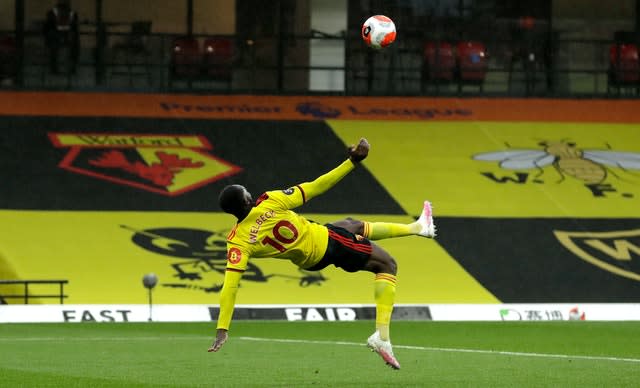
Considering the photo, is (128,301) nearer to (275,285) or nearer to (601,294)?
(275,285)

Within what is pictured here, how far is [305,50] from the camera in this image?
3453cm

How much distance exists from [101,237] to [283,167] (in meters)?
5.00

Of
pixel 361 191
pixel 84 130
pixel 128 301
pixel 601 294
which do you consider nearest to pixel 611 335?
pixel 601 294

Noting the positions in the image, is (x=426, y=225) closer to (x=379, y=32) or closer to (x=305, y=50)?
(x=379, y=32)

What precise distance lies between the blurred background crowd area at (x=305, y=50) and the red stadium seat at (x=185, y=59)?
0.08 ft

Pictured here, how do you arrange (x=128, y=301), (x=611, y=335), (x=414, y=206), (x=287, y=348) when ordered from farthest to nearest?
1. (x=414, y=206)
2. (x=128, y=301)
3. (x=611, y=335)
4. (x=287, y=348)

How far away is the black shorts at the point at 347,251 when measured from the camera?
12523 mm

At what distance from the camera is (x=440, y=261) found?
27.0 metres

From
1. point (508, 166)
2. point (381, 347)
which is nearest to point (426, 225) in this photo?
point (381, 347)

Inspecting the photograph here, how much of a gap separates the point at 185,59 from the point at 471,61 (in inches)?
275

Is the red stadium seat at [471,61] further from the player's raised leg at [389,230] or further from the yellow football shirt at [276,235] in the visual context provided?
the yellow football shirt at [276,235]

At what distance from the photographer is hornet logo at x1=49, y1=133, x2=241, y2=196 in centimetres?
2973

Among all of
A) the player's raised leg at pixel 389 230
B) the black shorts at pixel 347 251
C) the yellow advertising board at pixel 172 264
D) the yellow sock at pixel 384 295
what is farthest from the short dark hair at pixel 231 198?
the yellow advertising board at pixel 172 264

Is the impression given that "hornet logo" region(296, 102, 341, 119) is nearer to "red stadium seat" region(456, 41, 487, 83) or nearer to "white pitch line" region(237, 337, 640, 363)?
"red stadium seat" region(456, 41, 487, 83)
